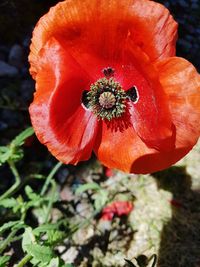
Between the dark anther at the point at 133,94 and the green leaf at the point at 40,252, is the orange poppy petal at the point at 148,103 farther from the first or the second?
the green leaf at the point at 40,252

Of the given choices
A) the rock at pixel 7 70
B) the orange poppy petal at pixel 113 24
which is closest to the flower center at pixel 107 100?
the orange poppy petal at pixel 113 24

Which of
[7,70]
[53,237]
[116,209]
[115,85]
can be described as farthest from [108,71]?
[7,70]

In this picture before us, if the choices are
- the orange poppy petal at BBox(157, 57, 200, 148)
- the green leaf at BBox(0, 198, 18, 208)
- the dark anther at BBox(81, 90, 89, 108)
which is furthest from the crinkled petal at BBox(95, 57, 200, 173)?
the green leaf at BBox(0, 198, 18, 208)

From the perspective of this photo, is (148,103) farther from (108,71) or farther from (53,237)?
(53,237)

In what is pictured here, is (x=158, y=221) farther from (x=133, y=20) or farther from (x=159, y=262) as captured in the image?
(x=133, y=20)

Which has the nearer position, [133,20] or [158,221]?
[133,20]

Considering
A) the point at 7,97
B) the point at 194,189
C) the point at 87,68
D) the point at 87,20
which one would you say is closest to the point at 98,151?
the point at 87,68
